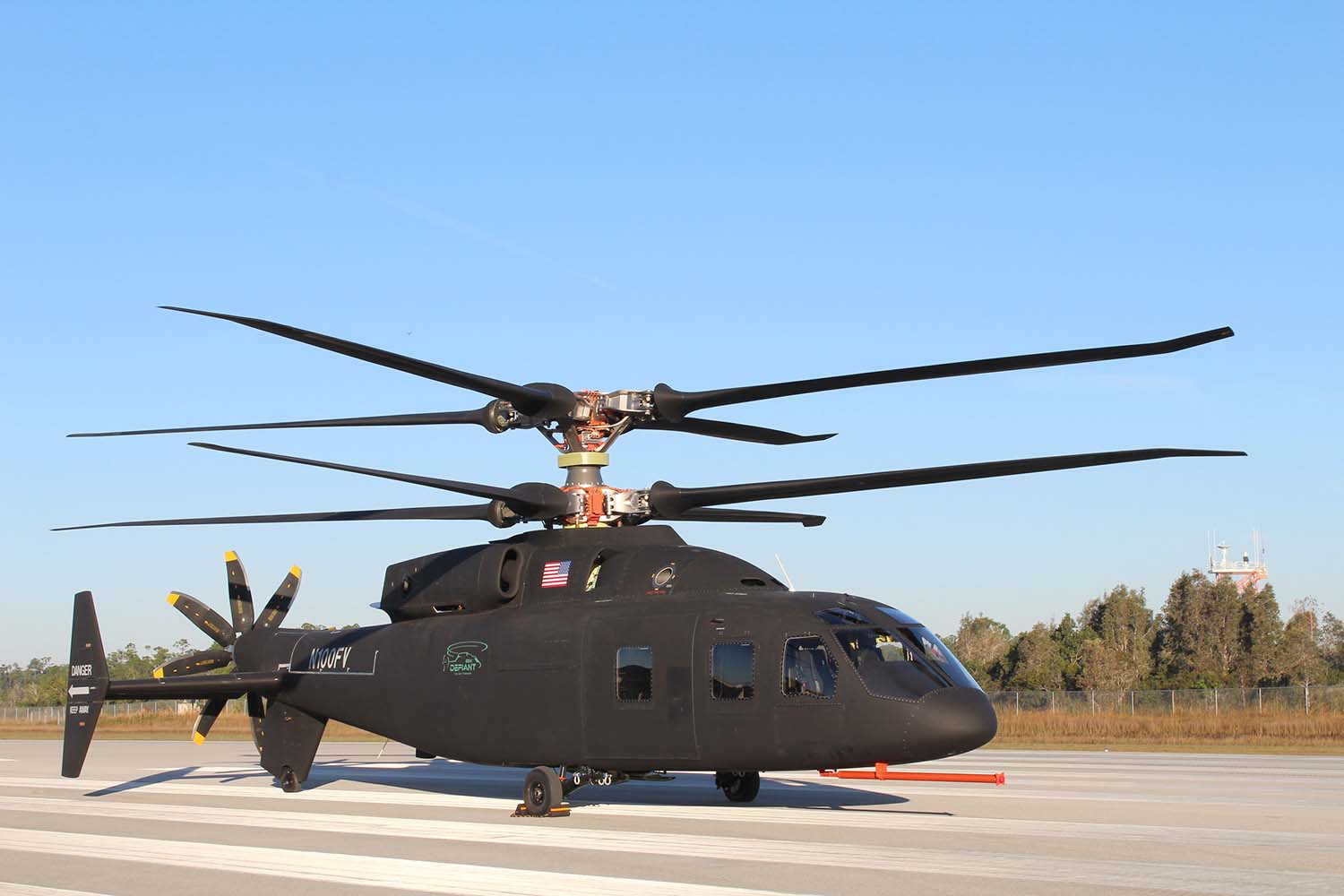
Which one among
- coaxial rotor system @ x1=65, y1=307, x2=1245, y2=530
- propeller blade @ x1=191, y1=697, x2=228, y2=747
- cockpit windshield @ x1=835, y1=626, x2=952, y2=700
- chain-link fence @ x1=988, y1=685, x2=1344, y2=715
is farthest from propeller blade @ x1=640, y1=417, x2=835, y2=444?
chain-link fence @ x1=988, y1=685, x2=1344, y2=715

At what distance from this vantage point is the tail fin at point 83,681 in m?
20.1

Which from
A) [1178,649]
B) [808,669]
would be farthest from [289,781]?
[1178,649]

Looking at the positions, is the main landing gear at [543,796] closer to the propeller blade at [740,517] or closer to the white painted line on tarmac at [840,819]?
the white painted line on tarmac at [840,819]

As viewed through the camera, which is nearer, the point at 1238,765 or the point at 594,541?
the point at 594,541

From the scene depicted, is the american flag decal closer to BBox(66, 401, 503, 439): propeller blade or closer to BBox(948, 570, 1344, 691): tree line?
BBox(66, 401, 503, 439): propeller blade

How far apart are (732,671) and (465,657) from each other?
428 centimetres

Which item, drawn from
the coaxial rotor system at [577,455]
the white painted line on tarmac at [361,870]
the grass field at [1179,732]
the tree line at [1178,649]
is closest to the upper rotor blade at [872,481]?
the coaxial rotor system at [577,455]

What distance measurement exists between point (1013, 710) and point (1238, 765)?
1869 centimetres

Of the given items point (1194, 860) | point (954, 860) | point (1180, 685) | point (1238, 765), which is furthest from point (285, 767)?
point (1180, 685)

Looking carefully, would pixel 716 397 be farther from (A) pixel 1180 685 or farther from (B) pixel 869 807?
(A) pixel 1180 685

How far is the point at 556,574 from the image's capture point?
17.9 m

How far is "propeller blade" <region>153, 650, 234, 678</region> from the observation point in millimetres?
22422

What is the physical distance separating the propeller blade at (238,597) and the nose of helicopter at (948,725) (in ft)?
43.3

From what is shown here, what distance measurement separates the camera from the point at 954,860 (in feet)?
40.2
